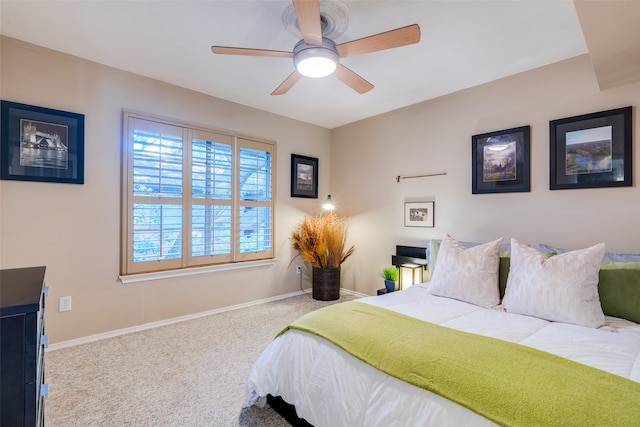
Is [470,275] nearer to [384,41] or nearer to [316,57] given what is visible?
[384,41]

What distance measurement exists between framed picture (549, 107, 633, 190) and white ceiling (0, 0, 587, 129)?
596 millimetres

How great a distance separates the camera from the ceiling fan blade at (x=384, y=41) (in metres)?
1.73

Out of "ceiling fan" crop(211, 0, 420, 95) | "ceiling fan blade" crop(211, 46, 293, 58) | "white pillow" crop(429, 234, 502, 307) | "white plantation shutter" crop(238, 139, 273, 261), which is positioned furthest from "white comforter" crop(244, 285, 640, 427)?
"white plantation shutter" crop(238, 139, 273, 261)

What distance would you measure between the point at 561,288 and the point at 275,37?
8.63 feet

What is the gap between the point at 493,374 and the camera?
3.59 ft

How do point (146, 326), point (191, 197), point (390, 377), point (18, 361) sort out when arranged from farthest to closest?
1. point (191, 197)
2. point (146, 326)
3. point (390, 377)
4. point (18, 361)

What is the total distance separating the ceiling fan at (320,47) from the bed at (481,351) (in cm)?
163

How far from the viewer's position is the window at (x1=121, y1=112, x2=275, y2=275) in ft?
9.75

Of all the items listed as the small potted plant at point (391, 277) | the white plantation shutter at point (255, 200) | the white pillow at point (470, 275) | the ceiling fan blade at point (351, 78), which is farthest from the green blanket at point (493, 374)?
the white plantation shutter at point (255, 200)

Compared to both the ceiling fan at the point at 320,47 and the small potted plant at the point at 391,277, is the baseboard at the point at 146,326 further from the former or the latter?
the ceiling fan at the point at 320,47

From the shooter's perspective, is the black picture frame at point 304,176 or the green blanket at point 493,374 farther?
the black picture frame at point 304,176

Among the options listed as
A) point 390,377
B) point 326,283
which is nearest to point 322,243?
point 326,283

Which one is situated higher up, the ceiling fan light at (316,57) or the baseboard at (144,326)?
the ceiling fan light at (316,57)

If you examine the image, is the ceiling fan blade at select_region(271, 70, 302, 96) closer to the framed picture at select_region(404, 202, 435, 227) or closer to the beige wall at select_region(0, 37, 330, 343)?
the beige wall at select_region(0, 37, 330, 343)
